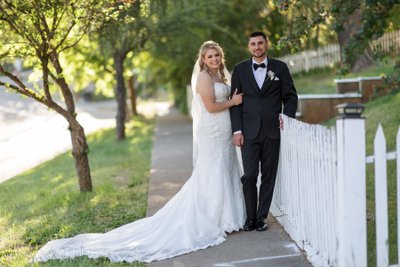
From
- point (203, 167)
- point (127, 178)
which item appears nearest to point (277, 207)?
point (203, 167)

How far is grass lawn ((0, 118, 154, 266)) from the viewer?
281 inches

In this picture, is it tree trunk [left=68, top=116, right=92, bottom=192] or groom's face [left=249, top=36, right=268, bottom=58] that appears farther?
tree trunk [left=68, top=116, right=92, bottom=192]

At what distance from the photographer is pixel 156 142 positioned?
687 inches

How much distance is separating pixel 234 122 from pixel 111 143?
1226 centimetres

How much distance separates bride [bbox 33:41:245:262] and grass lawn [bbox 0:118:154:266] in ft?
1.96

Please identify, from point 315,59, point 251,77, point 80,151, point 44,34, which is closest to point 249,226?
point 251,77

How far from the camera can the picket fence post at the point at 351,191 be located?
14.4 feet

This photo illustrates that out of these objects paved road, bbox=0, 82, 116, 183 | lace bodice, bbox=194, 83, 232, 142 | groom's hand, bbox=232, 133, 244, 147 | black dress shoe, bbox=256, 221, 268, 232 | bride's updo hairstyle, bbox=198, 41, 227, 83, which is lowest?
paved road, bbox=0, 82, 116, 183

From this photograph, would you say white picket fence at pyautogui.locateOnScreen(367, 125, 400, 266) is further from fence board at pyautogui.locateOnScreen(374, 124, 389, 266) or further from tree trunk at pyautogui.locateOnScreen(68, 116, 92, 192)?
tree trunk at pyautogui.locateOnScreen(68, 116, 92, 192)

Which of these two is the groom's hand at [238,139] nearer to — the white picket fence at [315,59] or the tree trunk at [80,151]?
the tree trunk at [80,151]

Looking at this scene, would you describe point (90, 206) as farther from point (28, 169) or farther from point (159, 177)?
point (28, 169)

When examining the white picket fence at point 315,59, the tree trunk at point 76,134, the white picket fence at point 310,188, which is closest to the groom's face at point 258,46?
the white picket fence at point 310,188

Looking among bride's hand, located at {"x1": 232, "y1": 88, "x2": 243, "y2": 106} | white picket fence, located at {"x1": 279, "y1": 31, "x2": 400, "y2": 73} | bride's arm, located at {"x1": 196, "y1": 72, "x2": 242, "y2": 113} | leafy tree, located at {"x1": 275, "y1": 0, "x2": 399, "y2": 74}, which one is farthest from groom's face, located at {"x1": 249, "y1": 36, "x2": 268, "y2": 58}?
white picket fence, located at {"x1": 279, "y1": 31, "x2": 400, "y2": 73}

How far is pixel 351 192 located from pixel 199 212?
2524 mm
